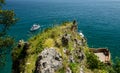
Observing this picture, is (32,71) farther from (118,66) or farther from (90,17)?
(90,17)

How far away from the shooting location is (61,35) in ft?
85.3

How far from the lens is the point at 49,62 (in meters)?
19.5

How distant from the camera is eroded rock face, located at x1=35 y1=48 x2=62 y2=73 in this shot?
61.5 feet

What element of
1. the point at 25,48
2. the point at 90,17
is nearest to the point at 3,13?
the point at 25,48

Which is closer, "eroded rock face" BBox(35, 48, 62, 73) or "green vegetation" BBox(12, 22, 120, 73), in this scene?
"eroded rock face" BBox(35, 48, 62, 73)

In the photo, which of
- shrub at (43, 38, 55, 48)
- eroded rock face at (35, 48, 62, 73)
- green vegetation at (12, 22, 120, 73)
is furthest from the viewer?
shrub at (43, 38, 55, 48)

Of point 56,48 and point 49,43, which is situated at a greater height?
point 49,43

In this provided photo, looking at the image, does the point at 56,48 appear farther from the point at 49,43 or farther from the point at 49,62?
the point at 49,62

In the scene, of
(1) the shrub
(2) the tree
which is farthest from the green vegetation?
(2) the tree

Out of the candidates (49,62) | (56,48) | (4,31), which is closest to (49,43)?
(56,48)

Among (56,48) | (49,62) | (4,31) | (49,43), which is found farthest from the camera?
(4,31)

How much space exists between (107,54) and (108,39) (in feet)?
189

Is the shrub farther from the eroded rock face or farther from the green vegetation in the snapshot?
the eroded rock face

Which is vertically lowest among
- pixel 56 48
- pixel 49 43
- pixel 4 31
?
pixel 4 31
